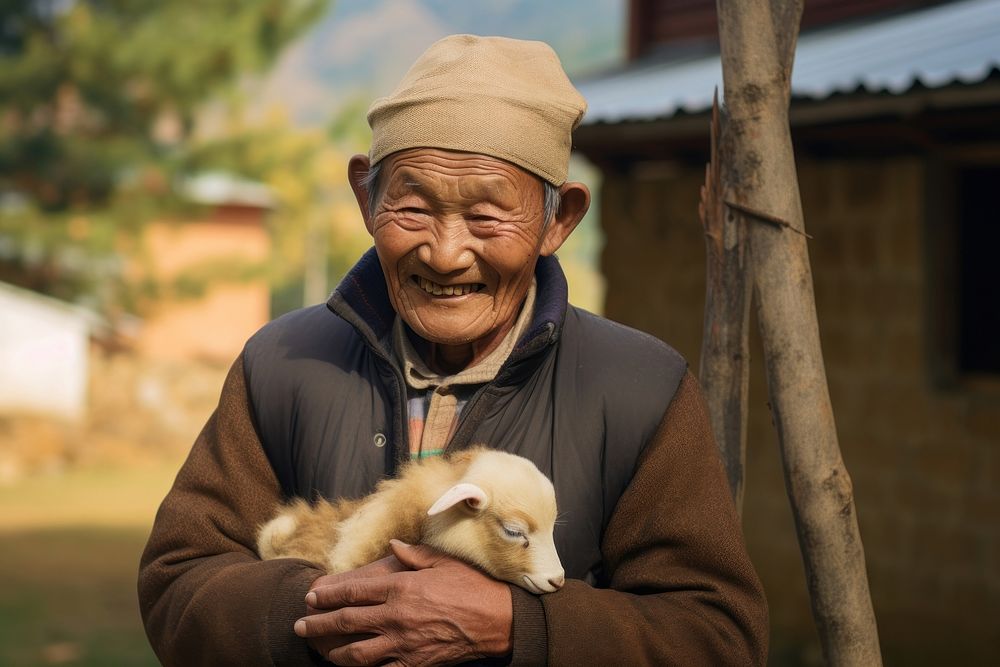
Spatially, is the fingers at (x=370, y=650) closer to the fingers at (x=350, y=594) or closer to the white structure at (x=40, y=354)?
the fingers at (x=350, y=594)

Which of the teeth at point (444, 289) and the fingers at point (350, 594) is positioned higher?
the teeth at point (444, 289)

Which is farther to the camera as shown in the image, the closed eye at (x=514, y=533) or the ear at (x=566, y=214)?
the ear at (x=566, y=214)

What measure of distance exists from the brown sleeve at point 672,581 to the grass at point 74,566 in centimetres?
754

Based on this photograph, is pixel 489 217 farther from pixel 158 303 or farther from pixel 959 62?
pixel 158 303

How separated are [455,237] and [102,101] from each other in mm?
18381

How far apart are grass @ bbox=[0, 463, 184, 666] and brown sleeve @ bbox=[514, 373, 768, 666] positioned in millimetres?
7538

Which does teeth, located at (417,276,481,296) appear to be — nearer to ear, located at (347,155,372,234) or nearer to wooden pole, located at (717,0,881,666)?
ear, located at (347,155,372,234)

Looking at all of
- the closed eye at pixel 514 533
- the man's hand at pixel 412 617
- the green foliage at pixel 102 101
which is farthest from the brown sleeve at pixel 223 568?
the green foliage at pixel 102 101

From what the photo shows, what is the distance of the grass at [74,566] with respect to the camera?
9.94 metres

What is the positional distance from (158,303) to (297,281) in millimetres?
30534

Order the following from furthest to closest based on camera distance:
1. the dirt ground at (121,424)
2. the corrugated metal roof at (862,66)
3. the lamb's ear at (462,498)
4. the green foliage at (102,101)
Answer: the green foliage at (102,101) < the dirt ground at (121,424) < the corrugated metal roof at (862,66) < the lamb's ear at (462,498)

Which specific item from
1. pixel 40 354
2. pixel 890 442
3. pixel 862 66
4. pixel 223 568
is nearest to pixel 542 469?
pixel 223 568

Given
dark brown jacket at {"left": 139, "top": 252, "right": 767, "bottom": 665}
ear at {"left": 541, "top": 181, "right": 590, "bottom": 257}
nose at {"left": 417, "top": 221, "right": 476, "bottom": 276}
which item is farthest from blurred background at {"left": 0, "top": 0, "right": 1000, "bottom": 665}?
nose at {"left": 417, "top": 221, "right": 476, "bottom": 276}

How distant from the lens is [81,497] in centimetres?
1666
